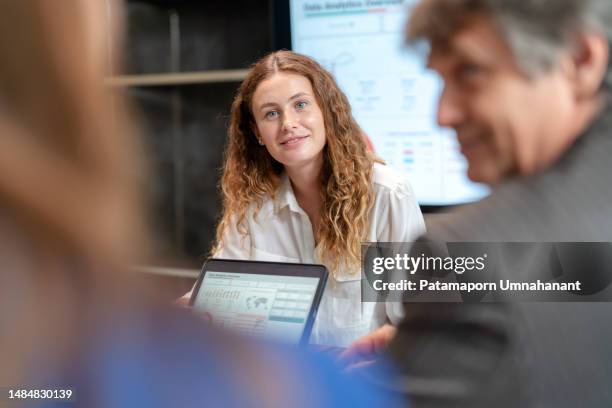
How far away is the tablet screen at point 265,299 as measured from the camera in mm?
1229

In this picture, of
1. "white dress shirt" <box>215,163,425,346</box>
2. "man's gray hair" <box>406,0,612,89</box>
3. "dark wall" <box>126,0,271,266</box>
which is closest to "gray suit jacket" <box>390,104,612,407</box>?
"man's gray hair" <box>406,0,612,89</box>

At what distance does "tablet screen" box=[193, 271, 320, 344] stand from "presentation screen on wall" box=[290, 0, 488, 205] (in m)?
1.47

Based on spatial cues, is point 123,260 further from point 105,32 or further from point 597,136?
point 597,136

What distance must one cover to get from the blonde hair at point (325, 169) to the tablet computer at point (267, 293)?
0.41m

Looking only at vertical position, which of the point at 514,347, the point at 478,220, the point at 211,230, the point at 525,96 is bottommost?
the point at 211,230

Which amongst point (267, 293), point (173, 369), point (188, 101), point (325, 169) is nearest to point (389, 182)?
point (325, 169)

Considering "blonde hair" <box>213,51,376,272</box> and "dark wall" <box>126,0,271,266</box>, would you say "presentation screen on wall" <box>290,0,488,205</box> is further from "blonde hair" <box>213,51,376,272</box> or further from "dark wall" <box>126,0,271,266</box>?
"blonde hair" <box>213,51,376,272</box>

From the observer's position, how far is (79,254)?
0.40 metres

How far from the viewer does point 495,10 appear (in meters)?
0.68

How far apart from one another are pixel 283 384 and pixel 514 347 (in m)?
0.28

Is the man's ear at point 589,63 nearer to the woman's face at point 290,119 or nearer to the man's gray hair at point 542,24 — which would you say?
the man's gray hair at point 542,24

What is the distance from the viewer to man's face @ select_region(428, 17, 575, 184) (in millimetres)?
684

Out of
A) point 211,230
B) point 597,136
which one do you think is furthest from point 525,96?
point 211,230

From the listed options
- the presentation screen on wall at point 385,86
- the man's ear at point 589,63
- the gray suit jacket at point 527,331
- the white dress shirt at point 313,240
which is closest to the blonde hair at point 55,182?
the gray suit jacket at point 527,331
